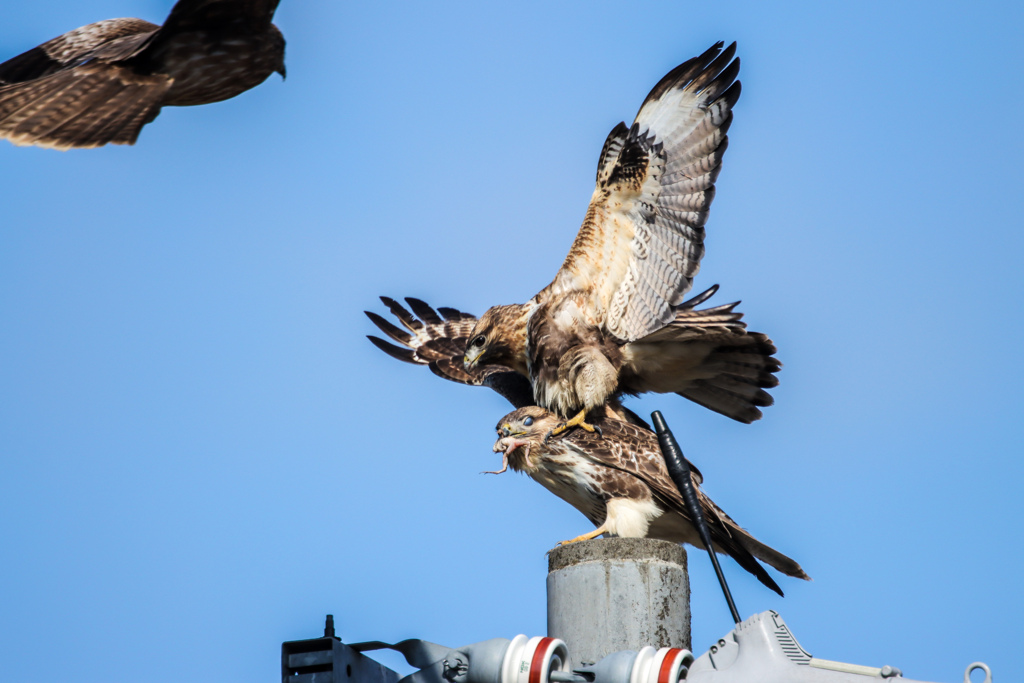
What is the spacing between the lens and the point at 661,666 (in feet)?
14.8

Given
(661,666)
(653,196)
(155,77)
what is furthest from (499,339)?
(661,666)

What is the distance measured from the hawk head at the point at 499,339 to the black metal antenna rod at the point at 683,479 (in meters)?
2.32

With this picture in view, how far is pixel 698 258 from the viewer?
24.3 feet

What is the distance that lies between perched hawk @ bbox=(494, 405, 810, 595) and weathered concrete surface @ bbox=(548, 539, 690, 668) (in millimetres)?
Answer: 719

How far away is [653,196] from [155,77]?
3.55 meters

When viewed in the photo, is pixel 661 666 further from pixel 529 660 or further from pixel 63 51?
pixel 63 51

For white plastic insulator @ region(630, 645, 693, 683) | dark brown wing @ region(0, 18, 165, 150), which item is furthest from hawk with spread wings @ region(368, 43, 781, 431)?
dark brown wing @ region(0, 18, 165, 150)

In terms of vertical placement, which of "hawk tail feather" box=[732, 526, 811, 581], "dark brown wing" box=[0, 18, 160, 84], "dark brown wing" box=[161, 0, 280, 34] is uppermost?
"dark brown wing" box=[0, 18, 160, 84]

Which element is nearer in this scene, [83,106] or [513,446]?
[83,106]

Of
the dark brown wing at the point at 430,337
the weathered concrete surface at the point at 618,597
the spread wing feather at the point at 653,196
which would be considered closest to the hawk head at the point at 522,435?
the spread wing feather at the point at 653,196

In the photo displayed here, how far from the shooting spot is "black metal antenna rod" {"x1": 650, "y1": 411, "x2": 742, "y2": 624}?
5.54 meters

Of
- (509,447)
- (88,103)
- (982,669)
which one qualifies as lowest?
(982,669)

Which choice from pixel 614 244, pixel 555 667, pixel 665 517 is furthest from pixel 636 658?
pixel 614 244

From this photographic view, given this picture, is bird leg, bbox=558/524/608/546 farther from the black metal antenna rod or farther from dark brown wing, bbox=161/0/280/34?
dark brown wing, bbox=161/0/280/34
